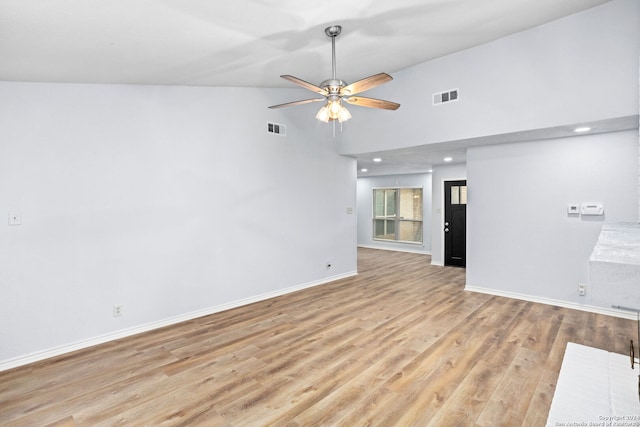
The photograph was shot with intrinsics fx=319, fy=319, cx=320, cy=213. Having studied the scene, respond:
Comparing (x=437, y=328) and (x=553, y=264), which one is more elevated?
(x=553, y=264)

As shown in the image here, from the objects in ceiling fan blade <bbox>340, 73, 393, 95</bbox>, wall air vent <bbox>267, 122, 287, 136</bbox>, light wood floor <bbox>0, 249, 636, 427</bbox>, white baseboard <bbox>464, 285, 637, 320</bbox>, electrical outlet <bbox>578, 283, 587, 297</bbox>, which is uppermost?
wall air vent <bbox>267, 122, 287, 136</bbox>

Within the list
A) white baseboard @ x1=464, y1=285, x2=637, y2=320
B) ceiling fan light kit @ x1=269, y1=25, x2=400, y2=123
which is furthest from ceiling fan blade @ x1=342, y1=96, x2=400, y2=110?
white baseboard @ x1=464, y1=285, x2=637, y2=320

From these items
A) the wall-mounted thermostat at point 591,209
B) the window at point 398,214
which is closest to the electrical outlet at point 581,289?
the wall-mounted thermostat at point 591,209

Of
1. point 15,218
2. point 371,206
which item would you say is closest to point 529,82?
point 15,218

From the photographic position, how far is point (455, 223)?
7.41 meters

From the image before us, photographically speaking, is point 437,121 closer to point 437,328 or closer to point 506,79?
point 506,79

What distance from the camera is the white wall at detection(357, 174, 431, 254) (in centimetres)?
935

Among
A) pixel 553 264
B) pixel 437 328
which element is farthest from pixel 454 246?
pixel 437 328

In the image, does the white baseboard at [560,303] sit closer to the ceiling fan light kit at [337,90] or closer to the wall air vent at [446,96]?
the wall air vent at [446,96]

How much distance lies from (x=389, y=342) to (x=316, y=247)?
2620mm

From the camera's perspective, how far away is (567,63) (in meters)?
3.70

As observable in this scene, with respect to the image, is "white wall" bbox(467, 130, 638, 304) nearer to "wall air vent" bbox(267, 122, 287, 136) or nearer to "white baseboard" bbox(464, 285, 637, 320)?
"white baseboard" bbox(464, 285, 637, 320)

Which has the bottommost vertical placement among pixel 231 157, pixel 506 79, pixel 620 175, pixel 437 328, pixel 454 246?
pixel 437 328

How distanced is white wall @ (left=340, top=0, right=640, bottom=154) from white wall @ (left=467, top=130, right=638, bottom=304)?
2.96 ft
